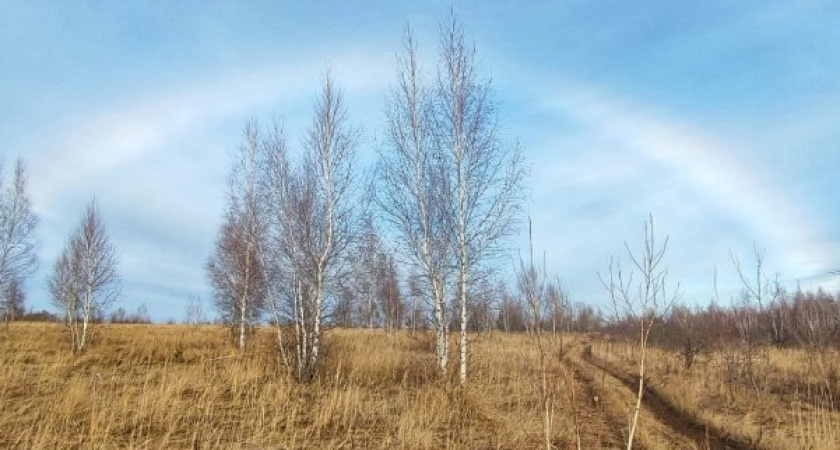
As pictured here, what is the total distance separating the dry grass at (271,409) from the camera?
7.84m

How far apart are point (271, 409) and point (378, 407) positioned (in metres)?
1.80

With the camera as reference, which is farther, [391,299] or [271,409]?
[391,299]

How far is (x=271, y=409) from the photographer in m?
9.62

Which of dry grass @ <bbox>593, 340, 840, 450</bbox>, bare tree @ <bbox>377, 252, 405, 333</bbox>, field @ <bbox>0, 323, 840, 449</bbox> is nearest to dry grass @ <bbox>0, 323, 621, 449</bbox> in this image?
→ field @ <bbox>0, 323, 840, 449</bbox>

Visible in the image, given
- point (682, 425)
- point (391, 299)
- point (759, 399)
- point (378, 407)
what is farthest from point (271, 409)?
point (391, 299)

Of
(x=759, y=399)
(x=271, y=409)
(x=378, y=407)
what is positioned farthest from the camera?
(x=759, y=399)

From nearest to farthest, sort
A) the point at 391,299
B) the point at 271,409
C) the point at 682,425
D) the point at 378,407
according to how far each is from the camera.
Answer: the point at 271,409 → the point at 378,407 → the point at 682,425 → the point at 391,299

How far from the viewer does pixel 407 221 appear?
13.7 metres

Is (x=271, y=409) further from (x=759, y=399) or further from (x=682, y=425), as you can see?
(x=759, y=399)

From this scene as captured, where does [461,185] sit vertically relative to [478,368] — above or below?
above

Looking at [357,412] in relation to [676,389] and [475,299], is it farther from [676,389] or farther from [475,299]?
[676,389]

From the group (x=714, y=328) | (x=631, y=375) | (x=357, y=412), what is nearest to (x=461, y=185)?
(x=357, y=412)

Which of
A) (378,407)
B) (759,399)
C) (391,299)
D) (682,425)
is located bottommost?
(682,425)

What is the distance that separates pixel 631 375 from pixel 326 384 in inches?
459
